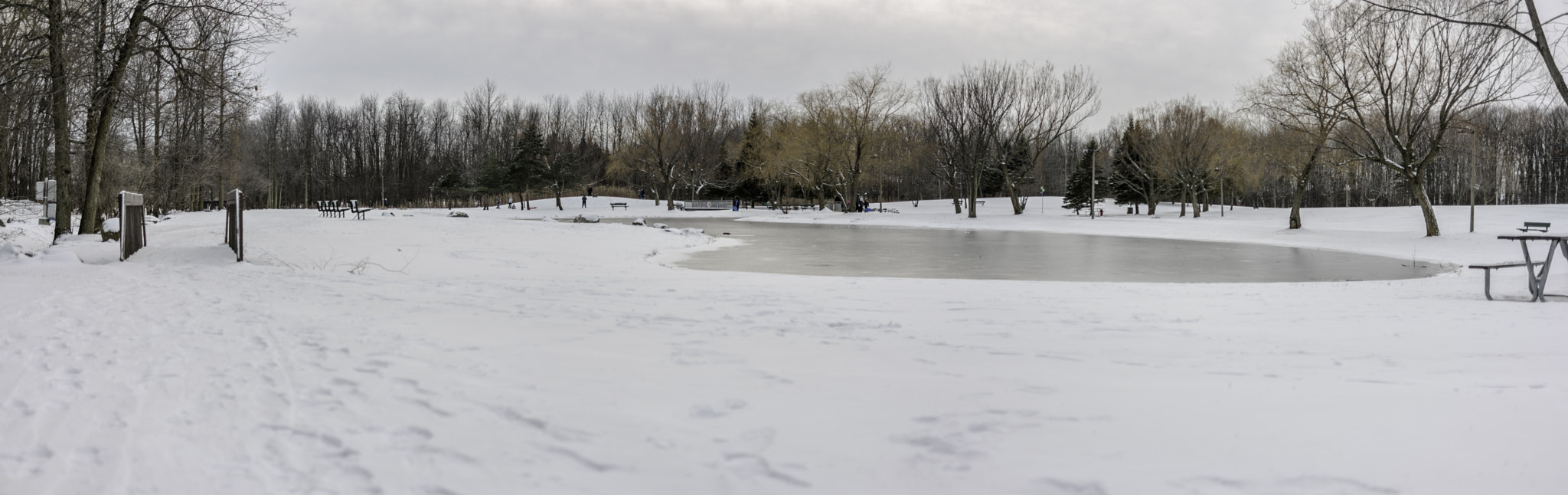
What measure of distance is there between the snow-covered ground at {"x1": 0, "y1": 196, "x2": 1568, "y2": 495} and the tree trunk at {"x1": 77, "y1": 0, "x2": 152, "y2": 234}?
853 centimetres

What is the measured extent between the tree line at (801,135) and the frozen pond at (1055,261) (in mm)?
4401

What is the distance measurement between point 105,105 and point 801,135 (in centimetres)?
3919

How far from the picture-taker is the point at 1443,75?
23.7 m

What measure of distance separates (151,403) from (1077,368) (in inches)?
188

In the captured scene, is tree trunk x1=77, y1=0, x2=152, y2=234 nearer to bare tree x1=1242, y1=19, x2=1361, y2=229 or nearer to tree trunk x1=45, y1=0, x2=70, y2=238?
tree trunk x1=45, y1=0, x2=70, y2=238

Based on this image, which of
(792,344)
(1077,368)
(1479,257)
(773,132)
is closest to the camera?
(1077,368)

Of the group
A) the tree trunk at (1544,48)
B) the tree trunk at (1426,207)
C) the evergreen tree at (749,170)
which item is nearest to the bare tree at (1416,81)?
the tree trunk at (1426,207)

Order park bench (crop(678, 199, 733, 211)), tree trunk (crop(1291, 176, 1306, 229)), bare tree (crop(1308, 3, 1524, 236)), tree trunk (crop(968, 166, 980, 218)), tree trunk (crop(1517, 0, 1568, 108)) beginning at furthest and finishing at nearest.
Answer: park bench (crop(678, 199, 733, 211))
tree trunk (crop(968, 166, 980, 218))
tree trunk (crop(1291, 176, 1306, 229))
bare tree (crop(1308, 3, 1524, 236))
tree trunk (crop(1517, 0, 1568, 108))

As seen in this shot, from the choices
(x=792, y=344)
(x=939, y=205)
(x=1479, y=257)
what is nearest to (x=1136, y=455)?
(x=792, y=344)

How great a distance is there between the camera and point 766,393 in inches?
161

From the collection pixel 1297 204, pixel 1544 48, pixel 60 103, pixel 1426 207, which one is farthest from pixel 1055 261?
pixel 1297 204

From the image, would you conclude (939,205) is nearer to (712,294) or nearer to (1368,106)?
(1368,106)

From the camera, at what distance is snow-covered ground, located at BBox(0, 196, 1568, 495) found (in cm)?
306

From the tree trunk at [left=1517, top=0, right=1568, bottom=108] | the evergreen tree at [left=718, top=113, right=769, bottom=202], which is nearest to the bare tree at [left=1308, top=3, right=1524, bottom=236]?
the tree trunk at [left=1517, top=0, right=1568, bottom=108]
